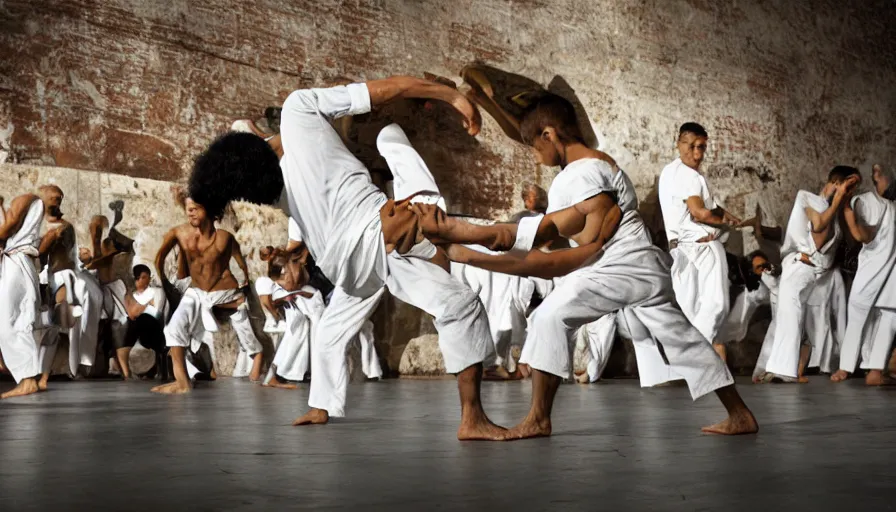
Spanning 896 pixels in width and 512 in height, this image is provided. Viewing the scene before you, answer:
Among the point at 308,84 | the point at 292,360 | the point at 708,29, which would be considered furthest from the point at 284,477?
the point at 708,29

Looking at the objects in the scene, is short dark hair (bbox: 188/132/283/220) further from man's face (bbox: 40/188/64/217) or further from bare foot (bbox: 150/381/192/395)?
man's face (bbox: 40/188/64/217)

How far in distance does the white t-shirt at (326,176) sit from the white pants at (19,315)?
3.30 metres

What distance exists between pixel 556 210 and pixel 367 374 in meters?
5.36

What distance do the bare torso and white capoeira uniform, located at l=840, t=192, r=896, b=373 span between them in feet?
15.0

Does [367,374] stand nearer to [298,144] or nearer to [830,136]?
[298,144]

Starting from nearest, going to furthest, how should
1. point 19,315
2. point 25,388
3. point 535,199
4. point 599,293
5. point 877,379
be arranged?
point 599,293 → point 25,388 → point 19,315 → point 877,379 → point 535,199

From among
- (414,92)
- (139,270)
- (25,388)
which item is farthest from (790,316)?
(25,388)

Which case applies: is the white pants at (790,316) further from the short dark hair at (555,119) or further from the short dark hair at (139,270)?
the short dark hair at (139,270)

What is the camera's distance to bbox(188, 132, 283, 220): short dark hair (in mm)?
4102

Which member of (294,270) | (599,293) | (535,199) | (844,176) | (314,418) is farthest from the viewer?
(535,199)

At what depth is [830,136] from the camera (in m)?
12.8

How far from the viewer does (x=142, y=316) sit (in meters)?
8.57

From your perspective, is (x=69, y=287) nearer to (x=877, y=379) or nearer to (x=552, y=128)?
(x=552, y=128)

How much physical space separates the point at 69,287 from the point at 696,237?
486cm
